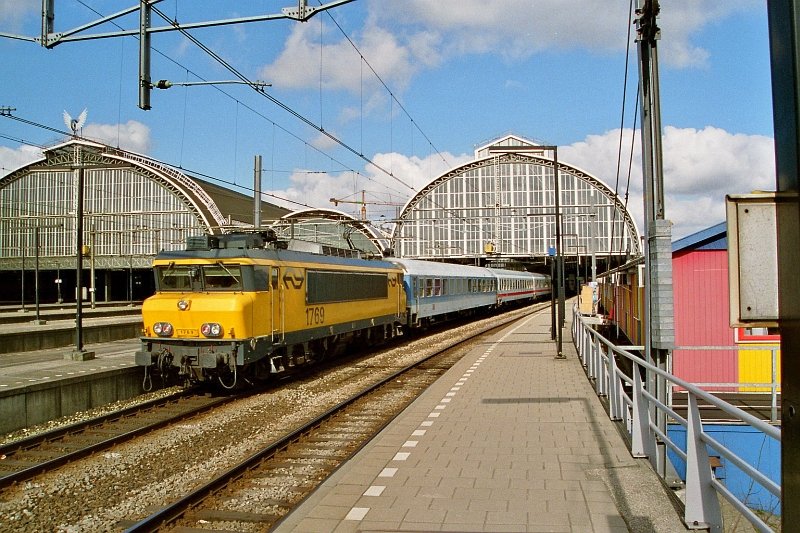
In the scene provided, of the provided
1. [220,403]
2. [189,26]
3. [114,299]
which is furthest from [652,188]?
[114,299]

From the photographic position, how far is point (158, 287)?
1427 cm

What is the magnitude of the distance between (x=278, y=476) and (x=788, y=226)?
707 centimetres

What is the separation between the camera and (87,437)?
10305 mm

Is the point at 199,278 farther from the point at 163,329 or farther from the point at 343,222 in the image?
the point at 343,222

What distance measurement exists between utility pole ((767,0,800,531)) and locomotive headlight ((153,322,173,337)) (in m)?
12.7

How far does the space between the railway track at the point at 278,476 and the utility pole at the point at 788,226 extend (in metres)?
4.66

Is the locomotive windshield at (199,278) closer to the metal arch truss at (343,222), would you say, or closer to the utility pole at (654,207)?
the utility pole at (654,207)

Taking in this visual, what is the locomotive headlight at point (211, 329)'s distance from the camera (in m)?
12.9

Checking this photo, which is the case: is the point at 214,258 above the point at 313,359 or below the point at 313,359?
above

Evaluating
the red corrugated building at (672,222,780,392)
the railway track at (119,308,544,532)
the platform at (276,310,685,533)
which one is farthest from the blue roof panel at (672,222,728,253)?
the railway track at (119,308,544,532)

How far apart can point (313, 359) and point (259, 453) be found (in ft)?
31.1

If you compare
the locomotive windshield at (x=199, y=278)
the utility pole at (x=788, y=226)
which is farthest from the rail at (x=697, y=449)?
the locomotive windshield at (x=199, y=278)

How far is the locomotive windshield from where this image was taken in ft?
44.3

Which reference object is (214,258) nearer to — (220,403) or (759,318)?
(220,403)
